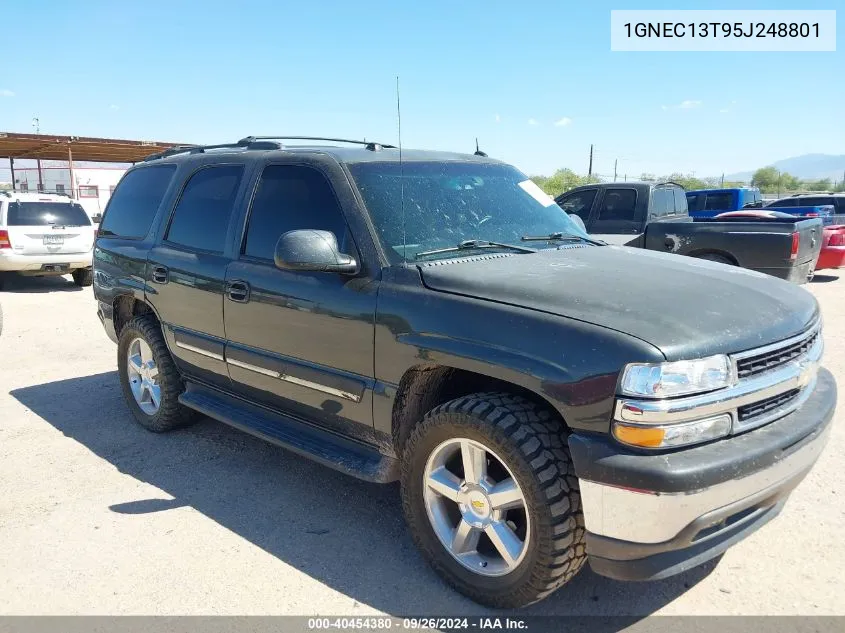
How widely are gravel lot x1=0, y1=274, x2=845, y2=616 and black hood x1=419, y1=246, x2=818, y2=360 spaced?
114 cm

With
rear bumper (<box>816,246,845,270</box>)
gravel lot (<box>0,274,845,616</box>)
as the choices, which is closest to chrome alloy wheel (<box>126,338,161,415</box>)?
gravel lot (<box>0,274,845,616</box>)

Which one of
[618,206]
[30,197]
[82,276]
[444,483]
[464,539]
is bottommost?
[464,539]

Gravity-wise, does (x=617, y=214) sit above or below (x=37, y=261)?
above

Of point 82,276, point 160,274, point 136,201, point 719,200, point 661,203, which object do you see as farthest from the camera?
point 719,200

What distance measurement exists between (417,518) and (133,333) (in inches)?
117

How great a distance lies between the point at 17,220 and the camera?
1176 cm

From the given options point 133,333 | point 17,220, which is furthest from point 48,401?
point 17,220

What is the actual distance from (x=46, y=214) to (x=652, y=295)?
12.3 meters

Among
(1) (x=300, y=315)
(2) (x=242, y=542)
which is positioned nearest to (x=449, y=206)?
(1) (x=300, y=315)

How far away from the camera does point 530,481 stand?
251 cm

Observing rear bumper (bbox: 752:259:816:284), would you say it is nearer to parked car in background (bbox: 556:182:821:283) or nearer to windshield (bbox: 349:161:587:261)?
parked car in background (bbox: 556:182:821:283)

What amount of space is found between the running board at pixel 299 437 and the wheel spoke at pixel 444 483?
0.35 meters

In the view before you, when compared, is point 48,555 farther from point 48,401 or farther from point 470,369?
point 48,401

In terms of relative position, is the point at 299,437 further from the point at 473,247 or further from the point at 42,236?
the point at 42,236
